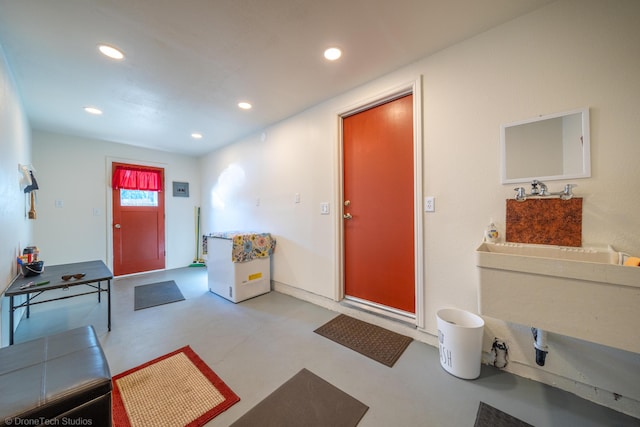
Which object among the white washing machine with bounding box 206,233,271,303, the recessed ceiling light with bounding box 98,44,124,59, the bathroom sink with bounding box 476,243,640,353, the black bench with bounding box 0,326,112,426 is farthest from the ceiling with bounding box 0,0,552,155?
the black bench with bounding box 0,326,112,426

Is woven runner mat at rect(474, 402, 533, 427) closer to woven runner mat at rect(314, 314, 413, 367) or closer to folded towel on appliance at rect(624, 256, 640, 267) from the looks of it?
woven runner mat at rect(314, 314, 413, 367)

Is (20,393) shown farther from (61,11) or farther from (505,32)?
(505,32)

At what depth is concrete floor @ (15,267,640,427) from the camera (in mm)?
1291

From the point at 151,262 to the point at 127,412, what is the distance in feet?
12.4

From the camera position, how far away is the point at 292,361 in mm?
1744

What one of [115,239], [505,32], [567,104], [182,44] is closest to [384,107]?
[505,32]

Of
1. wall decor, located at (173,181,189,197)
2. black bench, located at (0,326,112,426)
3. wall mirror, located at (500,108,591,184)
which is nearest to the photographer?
black bench, located at (0,326,112,426)

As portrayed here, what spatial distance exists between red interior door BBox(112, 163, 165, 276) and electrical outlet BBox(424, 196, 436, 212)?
4784 millimetres

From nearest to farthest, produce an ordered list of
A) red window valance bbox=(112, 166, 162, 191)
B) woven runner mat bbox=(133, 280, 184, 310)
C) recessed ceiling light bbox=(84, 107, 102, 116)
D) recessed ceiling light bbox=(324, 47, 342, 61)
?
recessed ceiling light bbox=(324, 47, 342, 61), recessed ceiling light bbox=(84, 107, 102, 116), woven runner mat bbox=(133, 280, 184, 310), red window valance bbox=(112, 166, 162, 191)

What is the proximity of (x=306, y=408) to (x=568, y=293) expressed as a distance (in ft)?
4.89

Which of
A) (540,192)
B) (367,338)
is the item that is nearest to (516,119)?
(540,192)

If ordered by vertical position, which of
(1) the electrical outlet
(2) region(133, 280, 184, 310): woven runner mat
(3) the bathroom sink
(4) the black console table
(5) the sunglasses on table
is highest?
(1) the electrical outlet

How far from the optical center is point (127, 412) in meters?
1.30

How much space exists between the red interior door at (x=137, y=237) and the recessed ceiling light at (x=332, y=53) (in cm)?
421
